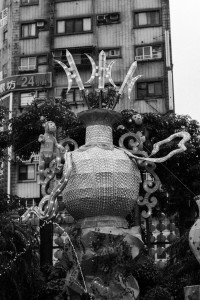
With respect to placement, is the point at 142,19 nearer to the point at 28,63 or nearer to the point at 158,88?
the point at 158,88

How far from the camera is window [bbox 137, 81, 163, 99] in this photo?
30.0 meters

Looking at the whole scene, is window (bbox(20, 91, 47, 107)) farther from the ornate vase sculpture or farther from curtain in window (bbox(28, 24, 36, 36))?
the ornate vase sculpture

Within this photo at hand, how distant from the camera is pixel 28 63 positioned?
102 ft

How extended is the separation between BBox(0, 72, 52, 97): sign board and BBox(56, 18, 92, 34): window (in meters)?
2.42

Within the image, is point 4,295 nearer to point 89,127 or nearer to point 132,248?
point 132,248

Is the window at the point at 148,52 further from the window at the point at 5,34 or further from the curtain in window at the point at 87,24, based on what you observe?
the window at the point at 5,34

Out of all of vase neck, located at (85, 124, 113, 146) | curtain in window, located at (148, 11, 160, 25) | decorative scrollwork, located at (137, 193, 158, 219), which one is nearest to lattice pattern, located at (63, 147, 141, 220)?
vase neck, located at (85, 124, 113, 146)

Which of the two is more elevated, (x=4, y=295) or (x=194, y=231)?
(x=194, y=231)

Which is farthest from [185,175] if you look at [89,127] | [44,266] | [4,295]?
[4,295]

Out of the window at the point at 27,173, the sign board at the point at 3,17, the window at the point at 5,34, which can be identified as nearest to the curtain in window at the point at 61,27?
the window at the point at 5,34

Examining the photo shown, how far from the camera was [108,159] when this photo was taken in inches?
450

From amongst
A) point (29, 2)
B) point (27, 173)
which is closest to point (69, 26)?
point (29, 2)

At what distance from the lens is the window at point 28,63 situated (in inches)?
1222

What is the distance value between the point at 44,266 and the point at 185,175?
592cm
